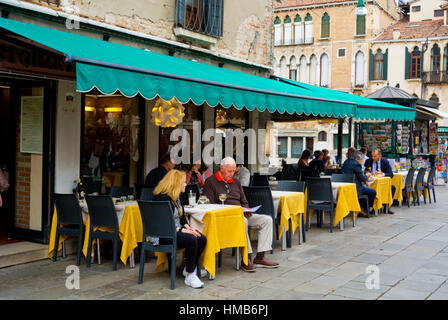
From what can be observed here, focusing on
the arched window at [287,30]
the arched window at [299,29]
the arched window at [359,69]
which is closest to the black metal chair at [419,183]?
the arched window at [359,69]

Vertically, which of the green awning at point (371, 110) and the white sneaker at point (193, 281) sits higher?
the green awning at point (371, 110)

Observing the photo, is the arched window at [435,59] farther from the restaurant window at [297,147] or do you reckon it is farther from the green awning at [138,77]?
the green awning at [138,77]

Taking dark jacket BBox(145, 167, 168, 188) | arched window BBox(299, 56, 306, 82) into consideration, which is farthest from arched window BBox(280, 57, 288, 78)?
dark jacket BBox(145, 167, 168, 188)

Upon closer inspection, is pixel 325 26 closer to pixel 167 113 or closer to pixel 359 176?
pixel 359 176

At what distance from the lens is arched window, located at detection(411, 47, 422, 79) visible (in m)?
34.5

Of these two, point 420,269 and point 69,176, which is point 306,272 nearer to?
point 420,269

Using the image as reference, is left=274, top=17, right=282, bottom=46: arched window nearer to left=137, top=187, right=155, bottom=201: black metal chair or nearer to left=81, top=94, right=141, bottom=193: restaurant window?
left=81, top=94, right=141, bottom=193: restaurant window

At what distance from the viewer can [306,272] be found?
6.08 metres

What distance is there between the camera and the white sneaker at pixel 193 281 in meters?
5.38

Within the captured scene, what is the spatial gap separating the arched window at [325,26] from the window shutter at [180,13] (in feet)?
98.1

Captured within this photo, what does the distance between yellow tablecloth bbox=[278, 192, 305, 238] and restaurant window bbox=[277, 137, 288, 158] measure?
1288 inches

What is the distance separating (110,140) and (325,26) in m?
31.9

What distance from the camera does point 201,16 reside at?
33.8 feet
